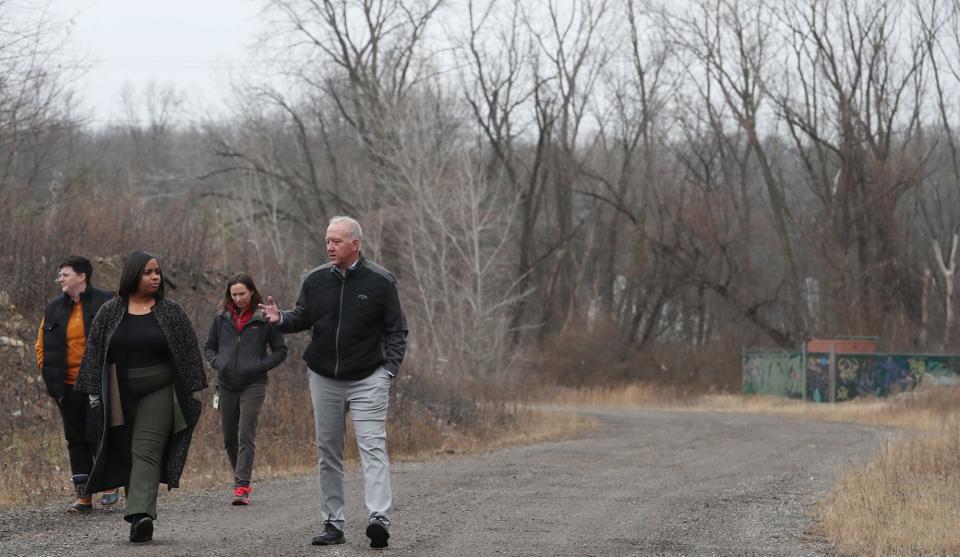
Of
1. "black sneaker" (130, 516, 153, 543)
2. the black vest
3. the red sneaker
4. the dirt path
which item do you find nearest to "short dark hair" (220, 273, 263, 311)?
the black vest

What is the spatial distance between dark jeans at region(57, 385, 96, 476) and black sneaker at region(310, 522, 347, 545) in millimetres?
2837

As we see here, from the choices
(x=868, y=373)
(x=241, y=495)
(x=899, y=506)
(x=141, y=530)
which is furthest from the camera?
(x=868, y=373)

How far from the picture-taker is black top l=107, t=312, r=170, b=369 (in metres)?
8.62

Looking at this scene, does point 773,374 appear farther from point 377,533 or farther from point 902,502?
point 377,533

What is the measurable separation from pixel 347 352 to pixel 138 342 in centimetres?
147

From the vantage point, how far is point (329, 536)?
8.42 metres

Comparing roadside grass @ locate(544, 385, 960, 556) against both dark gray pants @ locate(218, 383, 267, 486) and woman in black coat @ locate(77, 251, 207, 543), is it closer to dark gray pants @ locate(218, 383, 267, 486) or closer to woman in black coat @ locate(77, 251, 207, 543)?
woman in black coat @ locate(77, 251, 207, 543)

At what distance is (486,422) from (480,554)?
539 inches

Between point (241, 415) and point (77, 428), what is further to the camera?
point (241, 415)

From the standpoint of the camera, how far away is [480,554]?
8.23 meters

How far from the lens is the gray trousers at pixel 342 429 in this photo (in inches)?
331

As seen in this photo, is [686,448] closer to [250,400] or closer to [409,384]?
[409,384]

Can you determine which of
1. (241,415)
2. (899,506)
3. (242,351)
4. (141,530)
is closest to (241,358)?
(242,351)

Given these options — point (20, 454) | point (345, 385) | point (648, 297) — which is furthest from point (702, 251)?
point (345, 385)
